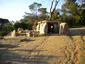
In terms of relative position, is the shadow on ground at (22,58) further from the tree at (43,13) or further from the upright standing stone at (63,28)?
the tree at (43,13)

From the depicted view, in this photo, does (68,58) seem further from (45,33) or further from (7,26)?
(7,26)

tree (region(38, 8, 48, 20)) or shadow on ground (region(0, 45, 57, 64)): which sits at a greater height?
tree (region(38, 8, 48, 20))

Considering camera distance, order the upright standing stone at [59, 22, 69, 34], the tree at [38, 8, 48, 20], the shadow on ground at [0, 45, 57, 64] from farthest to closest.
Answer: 1. the tree at [38, 8, 48, 20]
2. the upright standing stone at [59, 22, 69, 34]
3. the shadow on ground at [0, 45, 57, 64]

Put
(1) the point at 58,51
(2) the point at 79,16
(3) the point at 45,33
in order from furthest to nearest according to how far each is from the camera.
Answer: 1. (2) the point at 79,16
2. (3) the point at 45,33
3. (1) the point at 58,51

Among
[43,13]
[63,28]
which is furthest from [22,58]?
[43,13]

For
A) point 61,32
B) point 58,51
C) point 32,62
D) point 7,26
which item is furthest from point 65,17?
point 32,62

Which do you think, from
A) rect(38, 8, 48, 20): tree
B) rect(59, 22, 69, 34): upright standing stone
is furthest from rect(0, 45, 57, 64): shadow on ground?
rect(38, 8, 48, 20): tree

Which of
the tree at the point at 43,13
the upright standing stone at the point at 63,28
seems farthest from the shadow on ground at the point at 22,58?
the tree at the point at 43,13

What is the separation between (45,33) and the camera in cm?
2247

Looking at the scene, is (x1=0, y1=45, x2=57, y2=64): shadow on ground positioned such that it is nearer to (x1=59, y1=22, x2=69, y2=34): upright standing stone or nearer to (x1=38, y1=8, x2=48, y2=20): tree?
(x1=59, y1=22, x2=69, y2=34): upright standing stone

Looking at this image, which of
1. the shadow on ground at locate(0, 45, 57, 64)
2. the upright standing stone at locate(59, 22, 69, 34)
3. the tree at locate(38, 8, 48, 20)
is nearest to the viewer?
the shadow on ground at locate(0, 45, 57, 64)

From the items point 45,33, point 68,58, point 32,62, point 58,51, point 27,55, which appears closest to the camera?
point 32,62

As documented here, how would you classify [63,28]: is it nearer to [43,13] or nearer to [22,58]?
[22,58]

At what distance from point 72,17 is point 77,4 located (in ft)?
11.1
